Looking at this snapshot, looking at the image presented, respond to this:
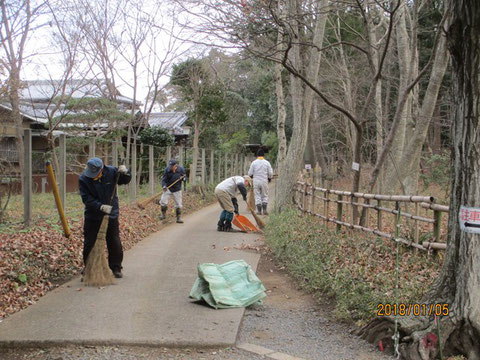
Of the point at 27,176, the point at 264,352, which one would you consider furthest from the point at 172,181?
the point at 264,352

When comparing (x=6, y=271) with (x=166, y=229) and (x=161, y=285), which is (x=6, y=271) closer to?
(x=161, y=285)

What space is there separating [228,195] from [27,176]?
15.3 feet

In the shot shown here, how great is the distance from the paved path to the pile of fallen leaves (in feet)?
0.87

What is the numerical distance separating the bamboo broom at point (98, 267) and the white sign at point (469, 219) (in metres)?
4.46

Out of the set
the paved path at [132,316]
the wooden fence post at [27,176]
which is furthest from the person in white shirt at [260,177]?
the wooden fence post at [27,176]

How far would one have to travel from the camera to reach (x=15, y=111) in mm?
12633

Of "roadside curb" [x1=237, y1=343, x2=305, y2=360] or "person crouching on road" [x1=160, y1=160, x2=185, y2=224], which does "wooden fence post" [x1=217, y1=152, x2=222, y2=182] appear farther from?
"roadside curb" [x1=237, y1=343, x2=305, y2=360]

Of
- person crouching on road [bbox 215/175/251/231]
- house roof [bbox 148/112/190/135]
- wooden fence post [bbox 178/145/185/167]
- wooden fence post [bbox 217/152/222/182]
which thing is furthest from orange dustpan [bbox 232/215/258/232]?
house roof [bbox 148/112/190/135]

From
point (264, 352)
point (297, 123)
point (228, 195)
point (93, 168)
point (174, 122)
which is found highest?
point (174, 122)

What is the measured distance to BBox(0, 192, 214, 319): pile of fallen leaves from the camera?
6032mm

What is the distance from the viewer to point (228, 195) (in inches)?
455
